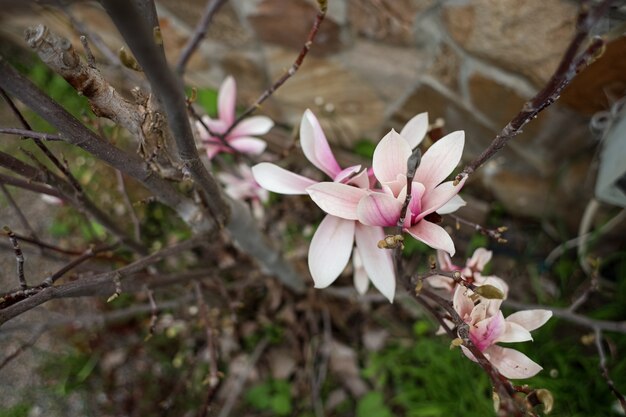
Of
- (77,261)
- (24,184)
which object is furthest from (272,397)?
(24,184)

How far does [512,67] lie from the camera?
122cm

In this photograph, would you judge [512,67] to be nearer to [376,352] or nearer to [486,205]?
[486,205]

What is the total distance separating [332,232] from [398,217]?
104 millimetres

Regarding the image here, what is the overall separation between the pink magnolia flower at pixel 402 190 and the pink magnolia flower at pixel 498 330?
111 mm

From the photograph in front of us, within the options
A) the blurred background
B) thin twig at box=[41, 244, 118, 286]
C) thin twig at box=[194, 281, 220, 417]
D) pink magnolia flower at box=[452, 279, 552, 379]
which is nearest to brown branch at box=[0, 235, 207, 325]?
thin twig at box=[41, 244, 118, 286]

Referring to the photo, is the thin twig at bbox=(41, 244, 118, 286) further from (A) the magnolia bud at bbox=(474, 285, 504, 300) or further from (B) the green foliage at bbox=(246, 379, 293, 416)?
(B) the green foliage at bbox=(246, 379, 293, 416)

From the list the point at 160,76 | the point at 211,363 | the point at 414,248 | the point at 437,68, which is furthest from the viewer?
the point at 414,248

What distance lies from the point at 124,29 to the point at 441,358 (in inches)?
50.6

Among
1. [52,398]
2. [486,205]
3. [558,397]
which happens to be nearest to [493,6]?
[486,205]

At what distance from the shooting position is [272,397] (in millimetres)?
1507

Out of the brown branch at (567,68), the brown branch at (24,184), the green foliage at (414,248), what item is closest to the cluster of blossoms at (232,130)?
the brown branch at (24,184)

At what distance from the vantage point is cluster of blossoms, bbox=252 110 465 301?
0.53 m

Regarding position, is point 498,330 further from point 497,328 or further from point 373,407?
point 373,407

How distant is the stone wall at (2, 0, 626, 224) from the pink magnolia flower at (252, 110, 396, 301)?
0.73 metres
